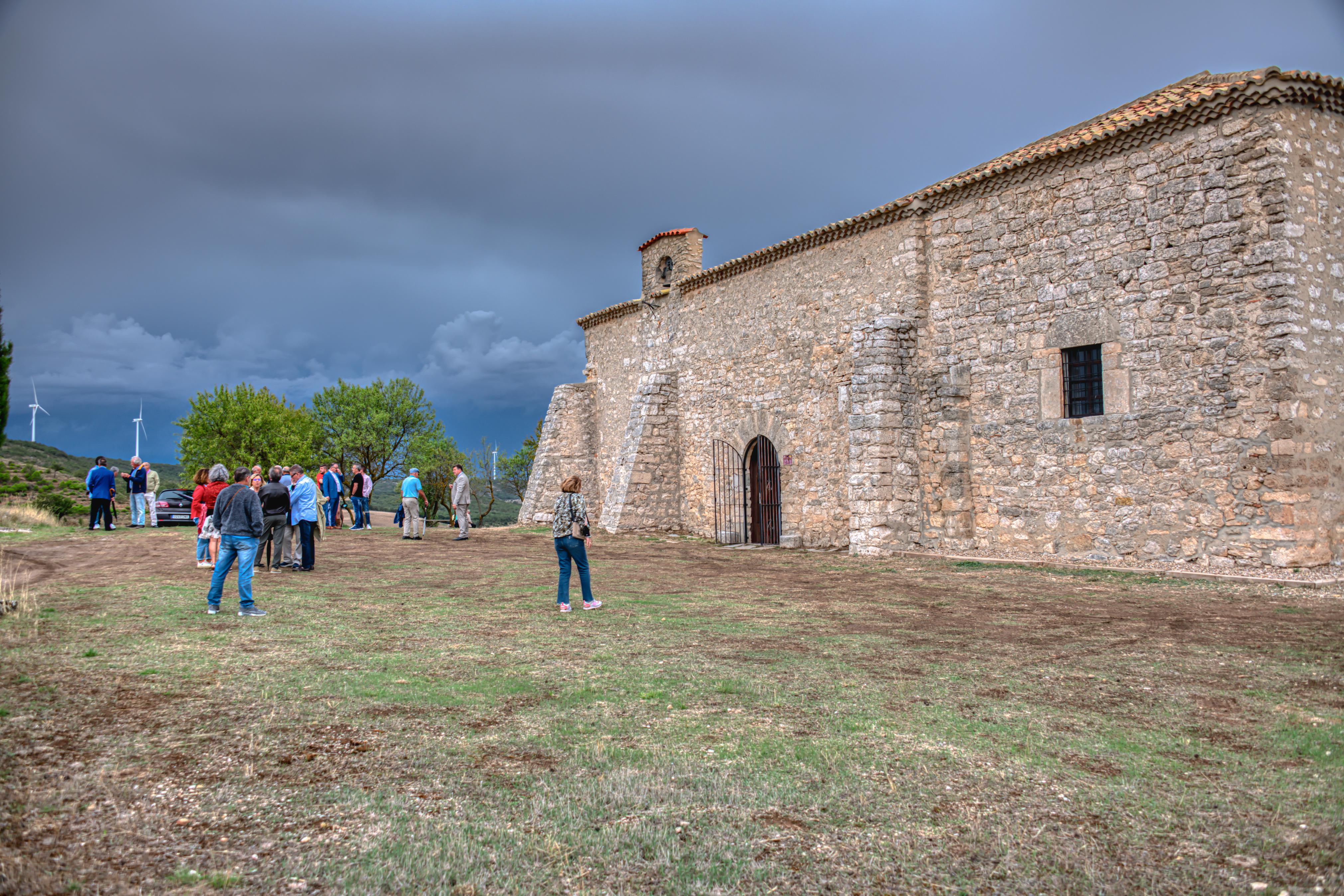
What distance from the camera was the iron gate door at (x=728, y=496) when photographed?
18.0m

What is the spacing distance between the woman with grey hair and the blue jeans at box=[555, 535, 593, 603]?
13.5ft

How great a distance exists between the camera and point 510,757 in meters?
3.83

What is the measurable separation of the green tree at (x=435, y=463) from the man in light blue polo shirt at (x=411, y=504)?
23191 mm

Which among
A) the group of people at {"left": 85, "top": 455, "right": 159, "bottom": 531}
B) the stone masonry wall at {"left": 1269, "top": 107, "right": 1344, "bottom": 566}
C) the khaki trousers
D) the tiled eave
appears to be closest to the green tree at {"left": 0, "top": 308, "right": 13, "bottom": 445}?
the group of people at {"left": 85, "top": 455, "right": 159, "bottom": 531}

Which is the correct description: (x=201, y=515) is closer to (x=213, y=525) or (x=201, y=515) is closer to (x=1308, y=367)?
(x=213, y=525)

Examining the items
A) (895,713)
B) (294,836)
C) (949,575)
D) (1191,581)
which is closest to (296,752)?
(294,836)

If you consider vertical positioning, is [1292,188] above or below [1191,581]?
above

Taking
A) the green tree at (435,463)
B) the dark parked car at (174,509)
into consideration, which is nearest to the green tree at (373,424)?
the green tree at (435,463)

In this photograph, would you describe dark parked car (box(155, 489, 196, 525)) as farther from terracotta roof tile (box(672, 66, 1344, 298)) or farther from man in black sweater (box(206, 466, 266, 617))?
terracotta roof tile (box(672, 66, 1344, 298))

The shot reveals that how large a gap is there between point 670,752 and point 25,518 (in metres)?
24.3

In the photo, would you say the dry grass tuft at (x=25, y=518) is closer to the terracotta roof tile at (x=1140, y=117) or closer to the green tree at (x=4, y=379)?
the green tree at (x=4, y=379)

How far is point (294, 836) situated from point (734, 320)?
16.1 metres

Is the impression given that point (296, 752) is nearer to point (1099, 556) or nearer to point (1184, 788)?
point (1184, 788)

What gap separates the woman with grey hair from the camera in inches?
391
